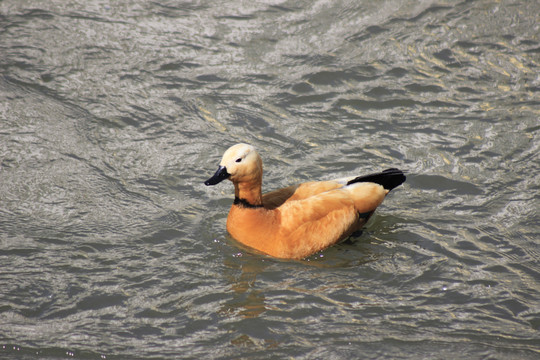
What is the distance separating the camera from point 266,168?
7281 millimetres

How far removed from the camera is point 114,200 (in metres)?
6.59

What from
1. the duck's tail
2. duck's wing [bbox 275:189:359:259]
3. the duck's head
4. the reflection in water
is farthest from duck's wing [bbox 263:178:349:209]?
the reflection in water

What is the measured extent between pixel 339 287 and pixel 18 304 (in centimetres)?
264

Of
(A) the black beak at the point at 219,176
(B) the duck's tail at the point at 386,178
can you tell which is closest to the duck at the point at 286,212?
(A) the black beak at the point at 219,176

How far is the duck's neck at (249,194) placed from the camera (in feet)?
19.3

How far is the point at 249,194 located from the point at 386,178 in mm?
1463

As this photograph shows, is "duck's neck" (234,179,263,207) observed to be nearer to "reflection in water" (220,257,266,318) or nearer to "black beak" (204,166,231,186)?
"black beak" (204,166,231,186)

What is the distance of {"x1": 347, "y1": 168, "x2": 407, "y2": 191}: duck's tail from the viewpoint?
638cm

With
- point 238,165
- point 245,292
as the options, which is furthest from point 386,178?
point 245,292

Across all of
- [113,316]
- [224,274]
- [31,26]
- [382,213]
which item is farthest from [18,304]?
[31,26]

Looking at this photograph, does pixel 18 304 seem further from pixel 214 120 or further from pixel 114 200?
pixel 214 120

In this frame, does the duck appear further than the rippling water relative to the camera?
Yes

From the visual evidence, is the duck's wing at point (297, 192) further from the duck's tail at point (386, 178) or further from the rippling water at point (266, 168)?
the rippling water at point (266, 168)

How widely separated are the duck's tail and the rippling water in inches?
13.9
